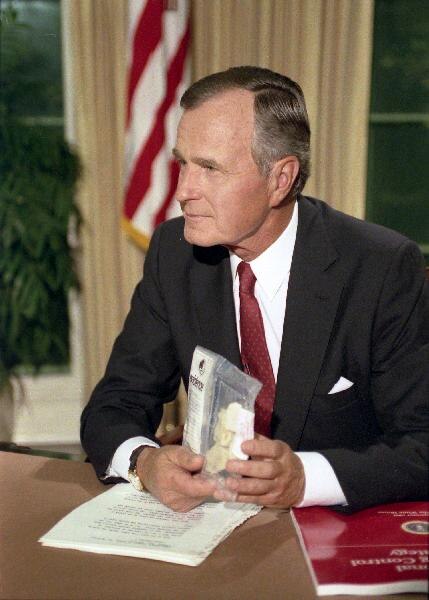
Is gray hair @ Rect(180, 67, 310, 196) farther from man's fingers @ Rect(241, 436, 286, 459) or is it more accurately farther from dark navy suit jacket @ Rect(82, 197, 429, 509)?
man's fingers @ Rect(241, 436, 286, 459)

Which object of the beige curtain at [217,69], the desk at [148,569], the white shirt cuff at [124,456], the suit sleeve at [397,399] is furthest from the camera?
the beige curtain at [217,69]

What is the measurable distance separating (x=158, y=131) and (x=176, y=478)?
8.68 feet

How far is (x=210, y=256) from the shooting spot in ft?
7.07

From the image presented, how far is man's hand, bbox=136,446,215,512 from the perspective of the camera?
1512 millimetres

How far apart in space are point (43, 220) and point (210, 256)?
2178mm

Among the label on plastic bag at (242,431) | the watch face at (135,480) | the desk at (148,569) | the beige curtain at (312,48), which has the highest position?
the beige curtain at (312,48)

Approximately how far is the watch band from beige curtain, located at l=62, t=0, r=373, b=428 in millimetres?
2525

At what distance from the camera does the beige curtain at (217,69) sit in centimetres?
413

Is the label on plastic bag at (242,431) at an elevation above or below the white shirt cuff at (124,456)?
above

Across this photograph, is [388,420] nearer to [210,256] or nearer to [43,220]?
[210,256]

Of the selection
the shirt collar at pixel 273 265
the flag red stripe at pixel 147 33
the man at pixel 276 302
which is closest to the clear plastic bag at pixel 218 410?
the man at pixel 276 302

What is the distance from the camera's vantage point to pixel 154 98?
392 centimetres

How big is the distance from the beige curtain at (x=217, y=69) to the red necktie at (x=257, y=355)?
7.62 ft

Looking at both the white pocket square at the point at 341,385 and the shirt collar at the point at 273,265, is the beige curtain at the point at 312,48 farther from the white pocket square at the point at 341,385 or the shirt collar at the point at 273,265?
the white pocket square at the point at 341,385
